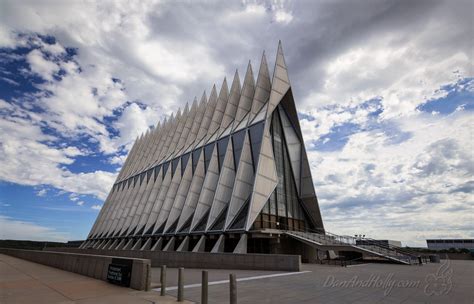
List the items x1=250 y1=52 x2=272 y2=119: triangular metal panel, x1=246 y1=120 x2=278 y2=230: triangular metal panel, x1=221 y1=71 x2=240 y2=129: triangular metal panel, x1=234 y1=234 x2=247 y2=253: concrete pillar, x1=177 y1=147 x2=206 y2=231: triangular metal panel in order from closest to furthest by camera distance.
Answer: x1=234 y1=234 x2=247 y2=253: concrete pillar < x1=246 y1=120 x2=278 y2=230: triangular metal panel < x1=177 y1=147 x2=206 y2=231: triangular metal panel < x1=250 y1=52 x2=272 y2=119: triangular metal panel < x1=221 y1=71 x2=240 y2=129: triangular metal panel

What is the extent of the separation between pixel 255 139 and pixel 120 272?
19281 millimetres

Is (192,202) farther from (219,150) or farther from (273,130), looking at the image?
(273,130)

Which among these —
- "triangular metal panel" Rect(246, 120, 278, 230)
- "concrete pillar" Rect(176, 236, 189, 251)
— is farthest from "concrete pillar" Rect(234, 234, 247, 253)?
"concrete pillar" Rect(176, 236, 189, 251)

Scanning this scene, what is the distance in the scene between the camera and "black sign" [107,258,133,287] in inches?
403

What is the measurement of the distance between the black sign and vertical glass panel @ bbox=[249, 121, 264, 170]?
677 inches

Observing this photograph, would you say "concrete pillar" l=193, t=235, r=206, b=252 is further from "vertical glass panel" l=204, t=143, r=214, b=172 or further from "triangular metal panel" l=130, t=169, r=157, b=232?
"triangular metal panel" l=130, t=169, r=157, b=232

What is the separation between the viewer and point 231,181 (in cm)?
2808

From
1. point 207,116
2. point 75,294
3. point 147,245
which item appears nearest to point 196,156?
point 207,116

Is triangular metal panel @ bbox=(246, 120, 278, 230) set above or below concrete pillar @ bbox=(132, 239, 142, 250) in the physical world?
above

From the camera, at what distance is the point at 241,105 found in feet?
107

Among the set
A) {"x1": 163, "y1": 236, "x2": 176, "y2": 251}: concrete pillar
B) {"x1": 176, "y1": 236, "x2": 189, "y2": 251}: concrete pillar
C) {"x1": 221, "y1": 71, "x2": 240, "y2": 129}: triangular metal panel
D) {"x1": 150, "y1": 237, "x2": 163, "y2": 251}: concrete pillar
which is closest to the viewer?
{"x1": 176, "y1": 236, "x2": 189, "y2": 251}: concrete pillar

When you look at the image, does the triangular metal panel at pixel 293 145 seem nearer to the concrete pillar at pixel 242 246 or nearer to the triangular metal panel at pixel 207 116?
the triangular metal panel at pixel 207 116

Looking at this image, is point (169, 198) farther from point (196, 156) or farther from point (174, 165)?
point (174, 165)

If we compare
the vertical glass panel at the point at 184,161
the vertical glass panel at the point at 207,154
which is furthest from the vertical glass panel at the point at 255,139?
the vertical glass panel at the point at 184,161
